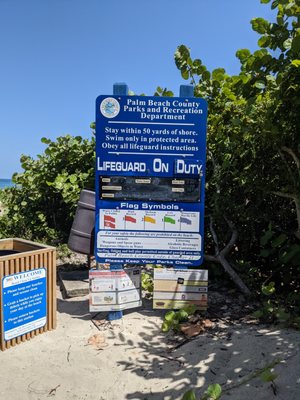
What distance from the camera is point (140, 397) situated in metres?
2.66

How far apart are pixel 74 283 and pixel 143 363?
2.06 meters

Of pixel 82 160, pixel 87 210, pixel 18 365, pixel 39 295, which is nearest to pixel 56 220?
pixel 82 160

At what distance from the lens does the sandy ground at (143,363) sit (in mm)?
2672

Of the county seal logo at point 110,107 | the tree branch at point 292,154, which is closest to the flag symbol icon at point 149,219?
the county seal logo at point 110,107

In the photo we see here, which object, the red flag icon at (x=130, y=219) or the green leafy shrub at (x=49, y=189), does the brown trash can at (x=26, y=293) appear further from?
the green leafy shrub at (x=49, y=189)

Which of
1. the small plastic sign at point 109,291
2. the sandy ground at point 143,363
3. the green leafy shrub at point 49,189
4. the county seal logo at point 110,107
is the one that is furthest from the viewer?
the green leafy shrub at point 49,189

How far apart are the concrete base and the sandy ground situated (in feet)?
2.90

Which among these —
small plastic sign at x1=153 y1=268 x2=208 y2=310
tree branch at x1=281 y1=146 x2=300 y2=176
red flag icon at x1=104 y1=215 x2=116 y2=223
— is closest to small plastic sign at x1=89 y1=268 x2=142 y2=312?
small plastic sign at x1=153 y1=268 x2=208 y2=310

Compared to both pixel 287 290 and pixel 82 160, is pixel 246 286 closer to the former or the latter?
pixel 287 290

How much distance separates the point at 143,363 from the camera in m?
3.11

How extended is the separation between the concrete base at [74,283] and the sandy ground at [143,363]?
88cm

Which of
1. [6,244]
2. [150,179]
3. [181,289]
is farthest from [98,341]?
[150,179]

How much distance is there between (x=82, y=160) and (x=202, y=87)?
3318 millimetres

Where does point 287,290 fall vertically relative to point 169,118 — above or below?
below
